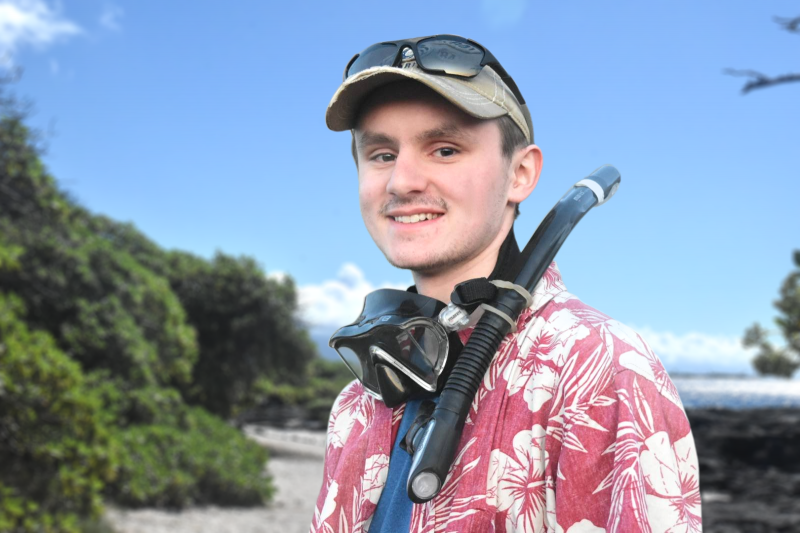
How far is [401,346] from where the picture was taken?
171cm

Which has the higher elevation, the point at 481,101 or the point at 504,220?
→ the point at 481,101

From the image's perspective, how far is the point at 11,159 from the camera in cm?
980

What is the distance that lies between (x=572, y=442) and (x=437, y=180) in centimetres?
70

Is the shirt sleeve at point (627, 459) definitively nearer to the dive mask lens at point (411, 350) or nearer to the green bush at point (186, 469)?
the dive mask lens at point (411, 350)

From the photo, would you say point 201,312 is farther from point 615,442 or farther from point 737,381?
point 737,381

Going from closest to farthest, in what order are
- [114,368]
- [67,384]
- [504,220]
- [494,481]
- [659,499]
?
[659,499]
[494,481]
[504,220]
[67,384]
[114,368]

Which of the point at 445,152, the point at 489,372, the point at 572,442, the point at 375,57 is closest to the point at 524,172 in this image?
the point at 445,152

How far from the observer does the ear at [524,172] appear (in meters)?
1.90

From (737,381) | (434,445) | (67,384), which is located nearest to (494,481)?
(434,445)

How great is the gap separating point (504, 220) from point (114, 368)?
37.2 feet

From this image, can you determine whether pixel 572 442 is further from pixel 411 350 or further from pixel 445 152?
pixel 445 152

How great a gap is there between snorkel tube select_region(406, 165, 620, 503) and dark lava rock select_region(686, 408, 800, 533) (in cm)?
884

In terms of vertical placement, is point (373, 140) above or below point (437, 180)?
above

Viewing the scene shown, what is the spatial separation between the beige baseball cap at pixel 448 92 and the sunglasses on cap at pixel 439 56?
2cm
